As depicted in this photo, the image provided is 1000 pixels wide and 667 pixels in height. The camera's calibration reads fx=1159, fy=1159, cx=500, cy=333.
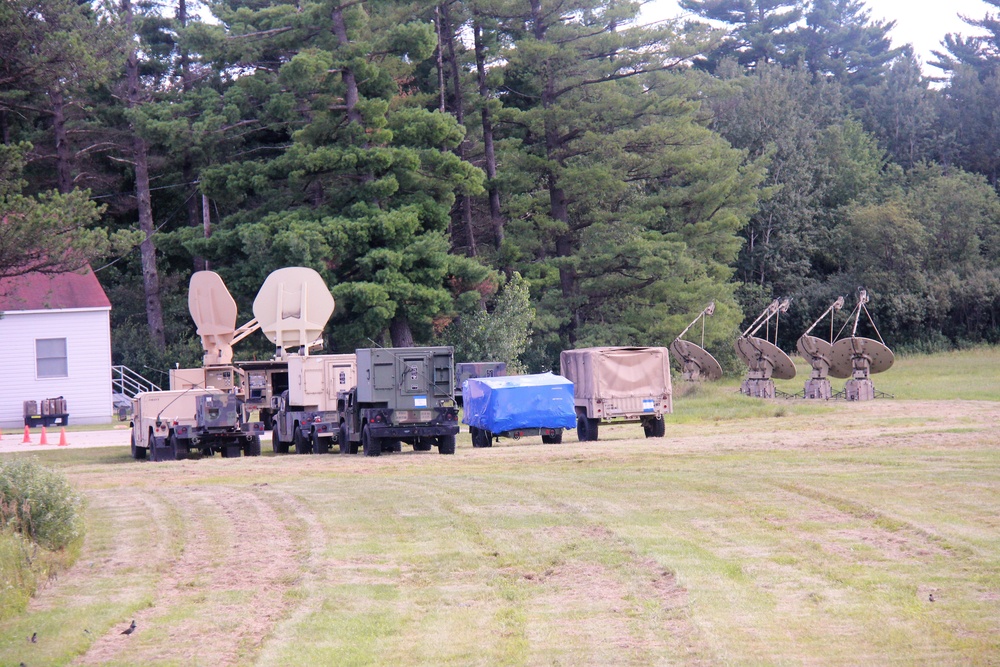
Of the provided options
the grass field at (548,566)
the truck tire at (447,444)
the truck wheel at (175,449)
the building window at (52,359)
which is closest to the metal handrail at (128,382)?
the building window at (52,359)

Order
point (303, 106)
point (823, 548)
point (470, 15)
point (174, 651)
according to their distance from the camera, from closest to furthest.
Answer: point (174, 651)
point (823, 548)
point (303, 106)
point (470, 15)

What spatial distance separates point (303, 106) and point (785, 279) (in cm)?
3421

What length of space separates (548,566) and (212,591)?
3.09 m

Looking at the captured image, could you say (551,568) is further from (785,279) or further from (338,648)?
(785,279)

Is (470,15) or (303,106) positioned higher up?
(470,15)

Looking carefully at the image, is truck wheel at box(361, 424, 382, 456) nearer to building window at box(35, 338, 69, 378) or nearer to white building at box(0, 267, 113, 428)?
white building at box(0, 267, 113, 428)

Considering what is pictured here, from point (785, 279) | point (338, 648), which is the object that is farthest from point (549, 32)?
point (338, 648)

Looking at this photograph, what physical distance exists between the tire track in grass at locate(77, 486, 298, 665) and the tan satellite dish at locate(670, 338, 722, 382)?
29306mm

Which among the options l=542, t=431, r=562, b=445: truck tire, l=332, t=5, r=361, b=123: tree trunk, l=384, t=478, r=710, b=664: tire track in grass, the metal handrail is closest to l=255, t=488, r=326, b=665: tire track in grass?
l=384, t=478, r=710, b=664: tire track in grass

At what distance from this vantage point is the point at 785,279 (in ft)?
225

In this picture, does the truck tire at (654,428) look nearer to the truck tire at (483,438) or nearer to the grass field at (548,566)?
the truck tire at (483,438)

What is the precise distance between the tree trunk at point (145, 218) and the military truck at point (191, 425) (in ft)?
70.7

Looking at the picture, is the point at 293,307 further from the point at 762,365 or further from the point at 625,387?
the point at 762,365

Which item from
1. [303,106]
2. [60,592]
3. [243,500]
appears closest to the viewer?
[60,592]
